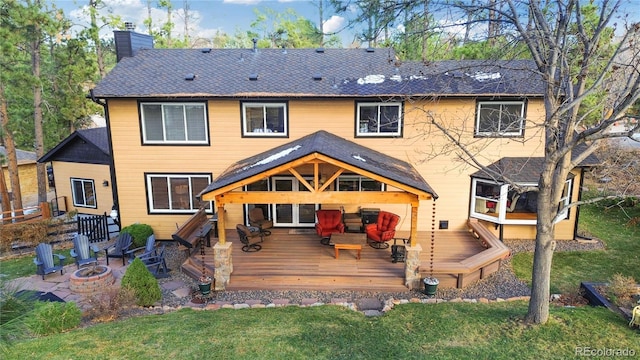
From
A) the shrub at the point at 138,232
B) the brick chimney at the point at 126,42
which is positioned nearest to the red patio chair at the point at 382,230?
the shrub at the point at 138,232

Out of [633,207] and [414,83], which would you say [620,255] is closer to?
[633,207]

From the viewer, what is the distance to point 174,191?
40.5 ft

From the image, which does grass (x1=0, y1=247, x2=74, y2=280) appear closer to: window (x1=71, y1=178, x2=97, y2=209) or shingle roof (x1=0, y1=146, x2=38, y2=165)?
window (x1=71, y1=178, x2=97, y2=209)

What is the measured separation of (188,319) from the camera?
285 inches

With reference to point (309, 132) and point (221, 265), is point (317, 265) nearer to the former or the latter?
point (221, 265)

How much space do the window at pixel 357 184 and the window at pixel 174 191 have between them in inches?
175

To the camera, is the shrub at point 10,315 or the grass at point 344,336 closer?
the shrub at point 10,315

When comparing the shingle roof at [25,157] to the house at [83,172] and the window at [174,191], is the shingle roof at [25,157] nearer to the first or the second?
the house at [83,172]

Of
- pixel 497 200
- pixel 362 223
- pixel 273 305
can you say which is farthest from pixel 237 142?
pixel 497 200

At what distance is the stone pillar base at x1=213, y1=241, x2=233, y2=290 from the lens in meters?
8.92

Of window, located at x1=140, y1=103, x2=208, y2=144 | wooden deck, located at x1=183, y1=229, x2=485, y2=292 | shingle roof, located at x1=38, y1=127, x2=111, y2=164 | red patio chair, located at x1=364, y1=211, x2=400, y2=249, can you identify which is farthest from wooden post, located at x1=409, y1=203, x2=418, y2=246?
shingle roof, located at x1=38, y1=127, x2=111, y2=164

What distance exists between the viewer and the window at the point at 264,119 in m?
11.8

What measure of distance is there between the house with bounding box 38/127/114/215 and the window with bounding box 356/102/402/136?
35.2 ft

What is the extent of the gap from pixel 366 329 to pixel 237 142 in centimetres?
745
